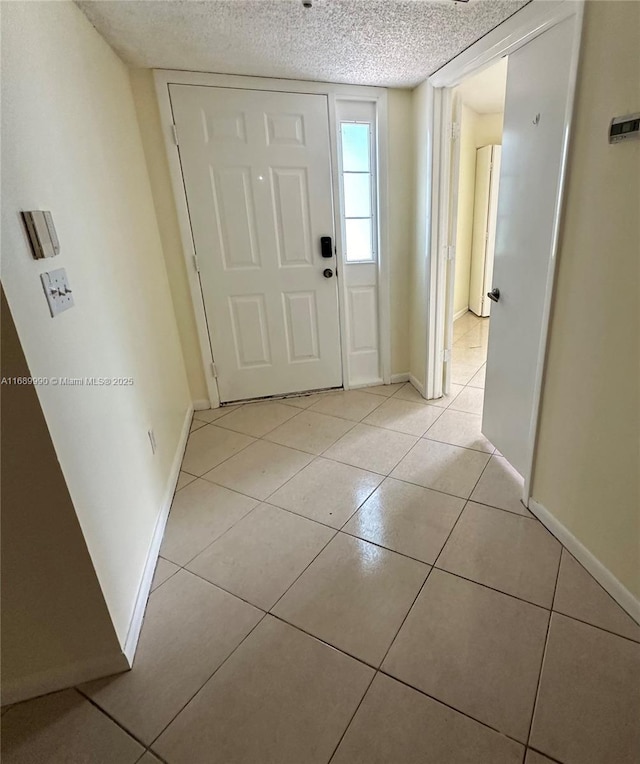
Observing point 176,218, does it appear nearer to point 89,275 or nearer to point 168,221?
point 168,221

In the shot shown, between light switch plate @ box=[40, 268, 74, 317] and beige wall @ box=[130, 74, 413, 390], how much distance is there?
1.50 meters

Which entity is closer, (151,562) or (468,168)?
(151,562)

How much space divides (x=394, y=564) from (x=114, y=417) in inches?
47.0

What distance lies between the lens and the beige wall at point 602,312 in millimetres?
1131

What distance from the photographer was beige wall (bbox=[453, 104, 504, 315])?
13.9 ft

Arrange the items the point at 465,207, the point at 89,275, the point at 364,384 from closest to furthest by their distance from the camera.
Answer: the point at 89,275
the point at 364,384
the point at 465,207

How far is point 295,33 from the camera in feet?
5.78

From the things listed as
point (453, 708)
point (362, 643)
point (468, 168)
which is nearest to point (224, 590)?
point (362, 643)

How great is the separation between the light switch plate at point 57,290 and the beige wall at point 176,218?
4.93ft

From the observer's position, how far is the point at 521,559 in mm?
1495

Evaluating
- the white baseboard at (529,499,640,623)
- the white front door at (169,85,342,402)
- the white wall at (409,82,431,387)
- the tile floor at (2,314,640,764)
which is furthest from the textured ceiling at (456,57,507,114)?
the tile floor at (2,314,640,764)

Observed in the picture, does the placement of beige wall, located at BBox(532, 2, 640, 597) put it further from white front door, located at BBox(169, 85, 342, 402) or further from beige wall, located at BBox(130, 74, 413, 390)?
white front door, located at BBox(169, 85, 342, 402)

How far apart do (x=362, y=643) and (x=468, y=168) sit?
4.85 meters

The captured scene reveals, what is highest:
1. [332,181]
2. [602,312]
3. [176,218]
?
[332,181]
